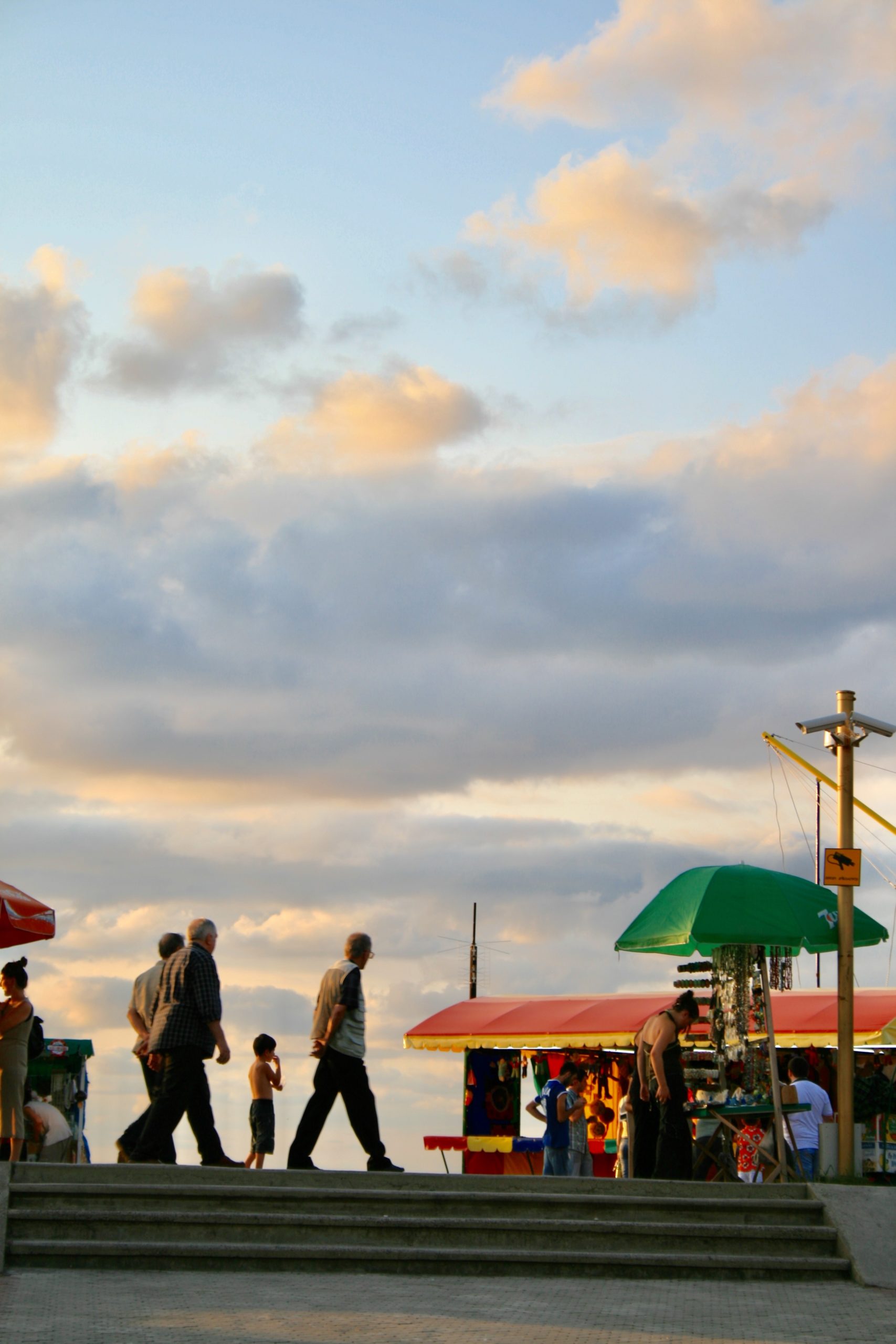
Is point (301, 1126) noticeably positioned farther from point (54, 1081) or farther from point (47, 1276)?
point (54, 1081)

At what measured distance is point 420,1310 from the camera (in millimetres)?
8156

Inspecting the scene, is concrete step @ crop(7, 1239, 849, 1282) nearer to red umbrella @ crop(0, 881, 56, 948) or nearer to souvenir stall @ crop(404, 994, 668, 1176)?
red umbrella @ crop(0, 881, 56, 948)

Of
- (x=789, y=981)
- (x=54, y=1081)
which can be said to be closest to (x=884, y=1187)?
(x=54, y=1081)

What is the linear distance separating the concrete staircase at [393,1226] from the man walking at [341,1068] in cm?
85

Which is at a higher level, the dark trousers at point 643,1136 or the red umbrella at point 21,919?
the red umbrella at point 21,919

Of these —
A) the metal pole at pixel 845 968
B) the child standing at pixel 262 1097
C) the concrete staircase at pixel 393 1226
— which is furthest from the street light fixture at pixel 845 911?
the child standing at pixel 262 1097

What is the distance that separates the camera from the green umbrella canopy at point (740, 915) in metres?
12.4

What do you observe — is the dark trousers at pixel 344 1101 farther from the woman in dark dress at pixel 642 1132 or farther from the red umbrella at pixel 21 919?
the red umbrella at pixel 21 919

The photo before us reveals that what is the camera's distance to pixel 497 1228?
9773 millimetres

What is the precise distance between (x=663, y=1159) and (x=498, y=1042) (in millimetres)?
10435

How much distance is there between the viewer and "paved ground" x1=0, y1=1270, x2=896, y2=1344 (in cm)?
739

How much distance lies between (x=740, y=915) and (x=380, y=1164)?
3487 millimetres

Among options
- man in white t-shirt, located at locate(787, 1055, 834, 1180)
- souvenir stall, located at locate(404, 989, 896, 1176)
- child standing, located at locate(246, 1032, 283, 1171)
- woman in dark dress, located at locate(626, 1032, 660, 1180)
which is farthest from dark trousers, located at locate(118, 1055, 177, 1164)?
souvenir stall, located at locate(404, 989, 896, 1176)

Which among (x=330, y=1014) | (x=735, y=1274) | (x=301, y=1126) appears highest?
(x=330, y=1014)
